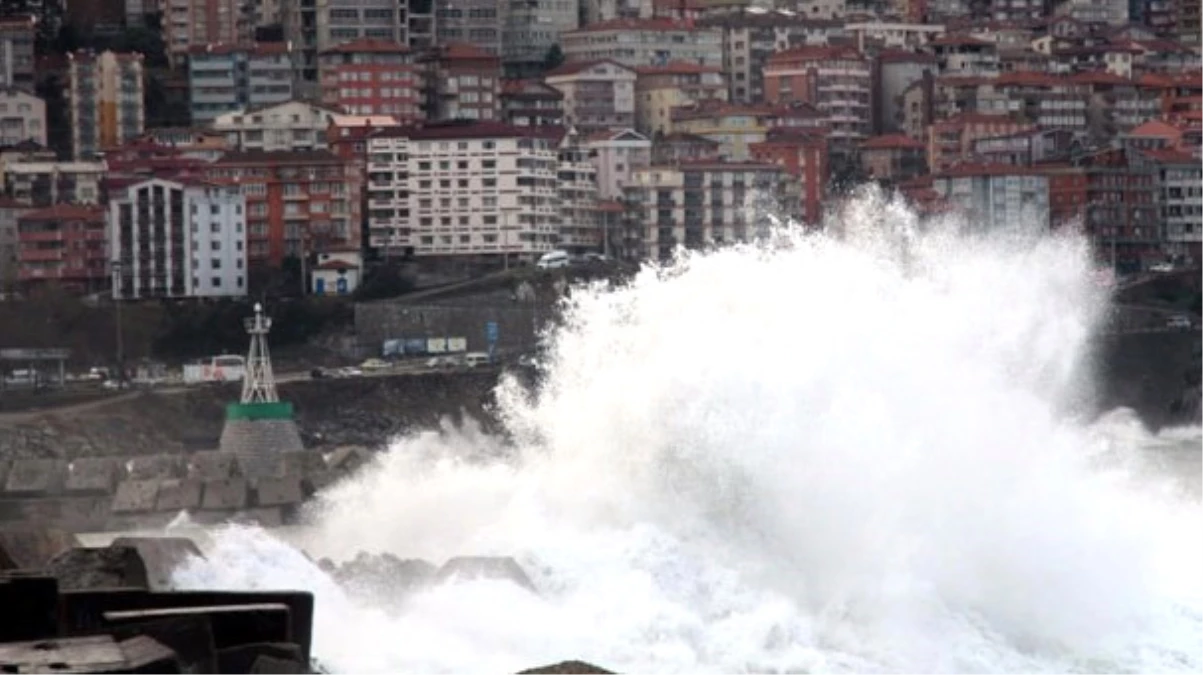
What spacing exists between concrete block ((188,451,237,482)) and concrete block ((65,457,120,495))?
1013 millimetres

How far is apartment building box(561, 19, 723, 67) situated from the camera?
11375 cm

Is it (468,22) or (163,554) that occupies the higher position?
(468,22)

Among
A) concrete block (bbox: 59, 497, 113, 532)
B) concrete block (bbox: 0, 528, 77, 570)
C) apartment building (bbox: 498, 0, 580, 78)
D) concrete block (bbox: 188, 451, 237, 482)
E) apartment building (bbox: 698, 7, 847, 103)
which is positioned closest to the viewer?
concrete block (bbox: 0, 528, 77, 570)

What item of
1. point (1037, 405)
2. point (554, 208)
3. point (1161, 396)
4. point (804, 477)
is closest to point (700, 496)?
point (804, 477)

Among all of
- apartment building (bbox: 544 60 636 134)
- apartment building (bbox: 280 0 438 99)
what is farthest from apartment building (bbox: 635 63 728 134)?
apartment building (bbox: 280 0 438 99)

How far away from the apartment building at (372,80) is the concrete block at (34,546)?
245 ft

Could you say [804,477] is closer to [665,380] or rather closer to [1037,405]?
[665,380]

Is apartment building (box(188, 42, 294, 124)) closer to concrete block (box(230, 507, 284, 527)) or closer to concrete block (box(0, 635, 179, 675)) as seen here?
concrete block (box(230, 507, 284, 527))

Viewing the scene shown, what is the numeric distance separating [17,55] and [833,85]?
22.3 m

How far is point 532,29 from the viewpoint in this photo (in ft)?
385

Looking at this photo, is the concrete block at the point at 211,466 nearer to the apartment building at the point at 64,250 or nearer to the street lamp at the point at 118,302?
the street lamp at the point at 118,302

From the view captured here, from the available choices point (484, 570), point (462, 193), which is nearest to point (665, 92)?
point (462, 193)

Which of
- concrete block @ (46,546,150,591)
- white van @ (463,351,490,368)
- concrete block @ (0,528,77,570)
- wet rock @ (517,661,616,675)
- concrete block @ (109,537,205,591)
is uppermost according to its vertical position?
concrete block @ (46,546,150,591)

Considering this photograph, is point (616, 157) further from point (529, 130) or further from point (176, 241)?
point (176, 241)
